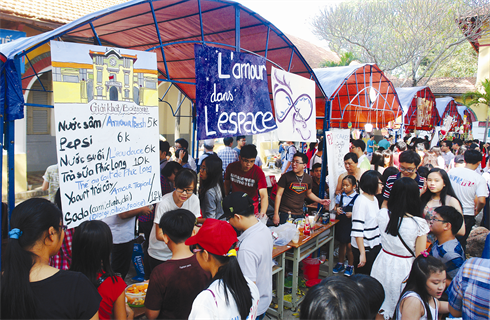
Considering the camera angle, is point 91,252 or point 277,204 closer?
point 91,252

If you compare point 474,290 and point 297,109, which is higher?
point 297,109

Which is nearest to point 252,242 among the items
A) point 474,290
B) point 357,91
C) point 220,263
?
point 220,263

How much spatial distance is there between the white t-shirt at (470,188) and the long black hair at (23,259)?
A: 545cm

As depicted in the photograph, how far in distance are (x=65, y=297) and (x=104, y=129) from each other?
1.44m

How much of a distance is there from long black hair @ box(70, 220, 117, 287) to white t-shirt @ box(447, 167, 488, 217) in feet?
16.8

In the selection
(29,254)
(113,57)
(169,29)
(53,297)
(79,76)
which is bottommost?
(53,297)

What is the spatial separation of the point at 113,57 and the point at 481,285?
311 centimetres

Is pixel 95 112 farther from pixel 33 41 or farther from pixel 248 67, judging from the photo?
pixel 248 67

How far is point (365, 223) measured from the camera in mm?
3670

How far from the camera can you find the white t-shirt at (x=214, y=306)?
63.5 inches

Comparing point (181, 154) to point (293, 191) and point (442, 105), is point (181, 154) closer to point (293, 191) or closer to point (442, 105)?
point (293, 191)

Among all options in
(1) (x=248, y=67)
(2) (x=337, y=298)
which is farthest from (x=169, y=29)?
(2) (x=337, y=298)

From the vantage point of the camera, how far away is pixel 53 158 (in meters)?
11.5

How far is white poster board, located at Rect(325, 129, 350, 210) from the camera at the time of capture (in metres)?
5.34
